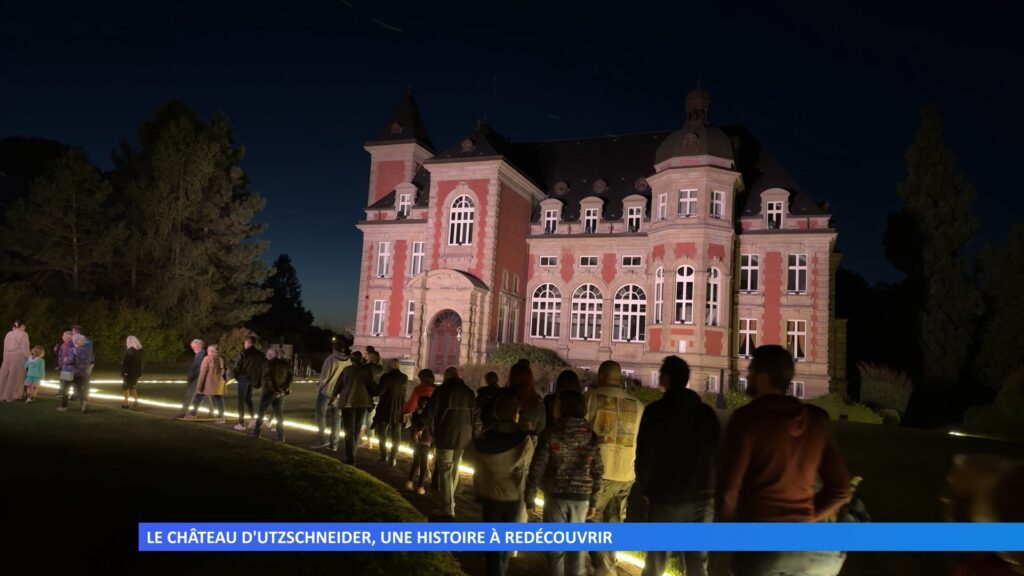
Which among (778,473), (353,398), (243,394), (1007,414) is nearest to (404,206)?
(243,394)

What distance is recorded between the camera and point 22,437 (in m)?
10.7

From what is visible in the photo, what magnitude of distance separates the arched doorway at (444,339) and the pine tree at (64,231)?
18.0 m

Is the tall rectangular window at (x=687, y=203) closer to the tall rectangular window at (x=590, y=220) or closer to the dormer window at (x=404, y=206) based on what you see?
the tall rectangular window at (x=590, y=220)

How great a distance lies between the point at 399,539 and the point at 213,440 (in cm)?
678

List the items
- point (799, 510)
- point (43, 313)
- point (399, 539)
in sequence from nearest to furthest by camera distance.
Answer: point (799, 510)
point (399, 539)
point (43, 313)

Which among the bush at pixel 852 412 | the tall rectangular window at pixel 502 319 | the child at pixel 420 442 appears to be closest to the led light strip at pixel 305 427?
the child at pixel 420 442

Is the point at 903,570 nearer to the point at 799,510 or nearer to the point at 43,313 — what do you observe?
the point at 799,510

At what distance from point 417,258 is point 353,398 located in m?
26.4

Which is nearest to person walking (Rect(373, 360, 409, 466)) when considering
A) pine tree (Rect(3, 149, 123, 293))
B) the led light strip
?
the led light strip

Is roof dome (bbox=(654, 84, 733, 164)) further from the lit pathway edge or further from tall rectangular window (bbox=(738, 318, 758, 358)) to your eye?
the lit pathway edge

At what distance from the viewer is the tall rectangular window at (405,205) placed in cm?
3762

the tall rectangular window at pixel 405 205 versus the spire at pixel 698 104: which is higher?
the spire at pixel 698 104

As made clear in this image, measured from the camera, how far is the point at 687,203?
103 ft

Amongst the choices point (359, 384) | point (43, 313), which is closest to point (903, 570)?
point (359, 384)
